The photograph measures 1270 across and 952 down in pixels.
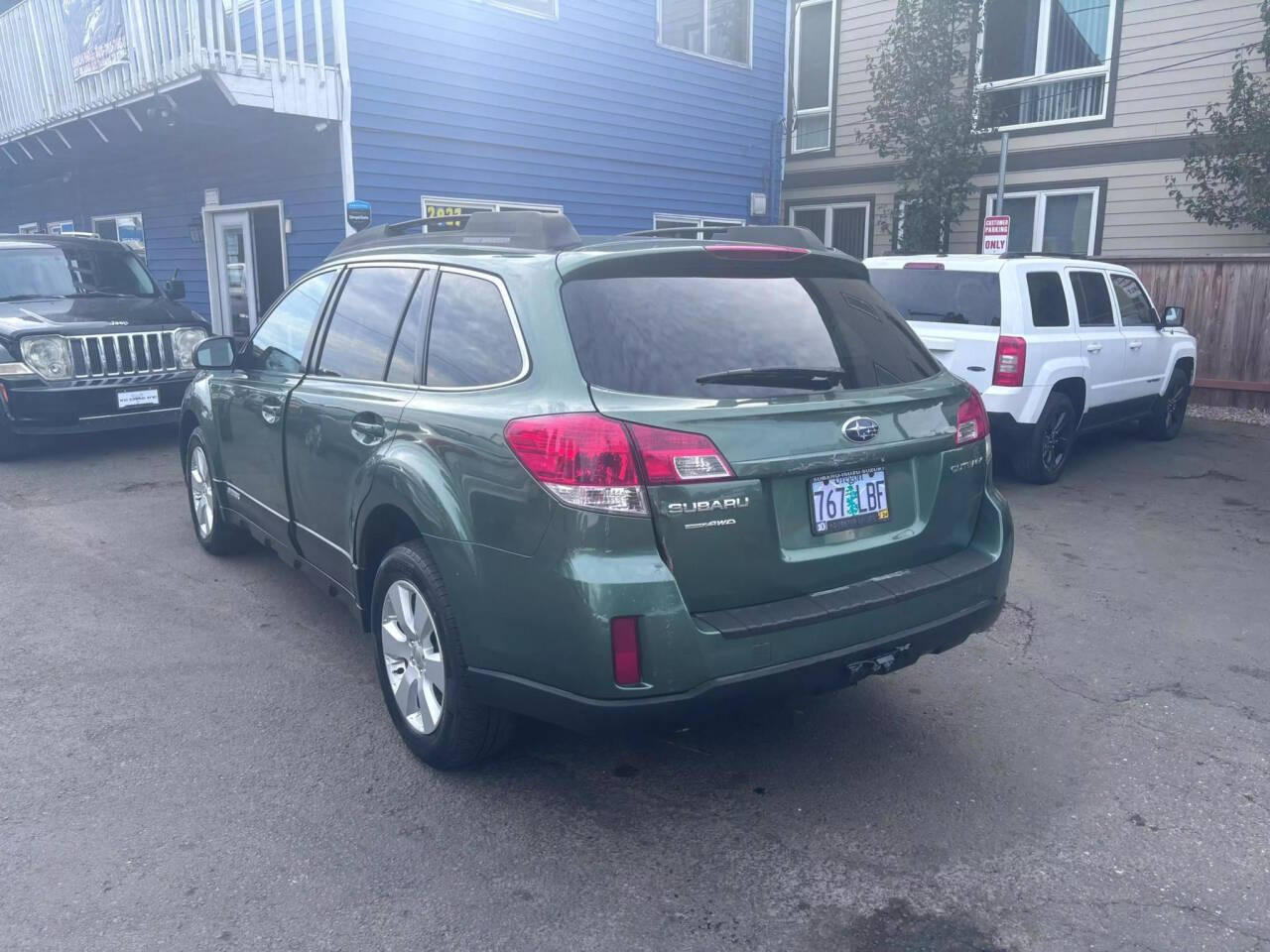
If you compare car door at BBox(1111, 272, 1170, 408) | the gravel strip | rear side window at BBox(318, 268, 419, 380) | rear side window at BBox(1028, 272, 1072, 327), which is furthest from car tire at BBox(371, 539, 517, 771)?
the gravel strip

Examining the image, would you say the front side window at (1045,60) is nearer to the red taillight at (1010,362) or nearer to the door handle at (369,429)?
the red taillight at (1010,362)

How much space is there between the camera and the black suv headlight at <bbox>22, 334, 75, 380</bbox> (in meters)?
8.22

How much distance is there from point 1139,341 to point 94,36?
11474 mm

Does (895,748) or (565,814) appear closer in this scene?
(565,814)

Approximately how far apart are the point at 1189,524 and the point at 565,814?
5.53m

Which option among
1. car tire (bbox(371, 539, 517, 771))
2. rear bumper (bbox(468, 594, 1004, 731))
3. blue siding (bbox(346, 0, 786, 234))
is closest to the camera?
rear bumper (bbox(468, 594, 1004, 731))

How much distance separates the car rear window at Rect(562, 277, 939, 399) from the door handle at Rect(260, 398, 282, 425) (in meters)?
1.99

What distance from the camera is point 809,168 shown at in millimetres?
16703

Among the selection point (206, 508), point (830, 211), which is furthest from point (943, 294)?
point (830, 211)

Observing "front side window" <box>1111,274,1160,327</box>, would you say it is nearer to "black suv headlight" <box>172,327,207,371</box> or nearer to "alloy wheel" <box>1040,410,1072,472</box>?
"alloy wheel" <box>1040,410,1072,472</box>

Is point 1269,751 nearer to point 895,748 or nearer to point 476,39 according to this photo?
point 895,748

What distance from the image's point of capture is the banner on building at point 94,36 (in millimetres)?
10945

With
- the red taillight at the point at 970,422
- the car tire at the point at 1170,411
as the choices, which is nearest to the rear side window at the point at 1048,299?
the car tire at the point at 1170,411

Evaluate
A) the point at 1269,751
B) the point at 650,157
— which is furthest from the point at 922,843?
the point at 650,157
